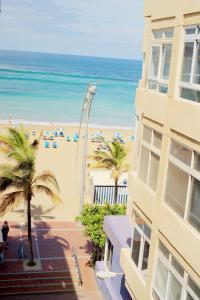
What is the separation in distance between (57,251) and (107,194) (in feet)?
21.1

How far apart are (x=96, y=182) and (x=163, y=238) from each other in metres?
18.5

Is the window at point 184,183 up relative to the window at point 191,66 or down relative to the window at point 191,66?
down

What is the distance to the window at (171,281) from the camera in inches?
356

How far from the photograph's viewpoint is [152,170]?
11.4 meters

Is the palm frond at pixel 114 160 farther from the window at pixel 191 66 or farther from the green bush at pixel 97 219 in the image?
the window at pixel 191 66

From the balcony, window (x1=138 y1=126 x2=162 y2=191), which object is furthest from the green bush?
window (x1=138 y1=126 x2=162 y2=191)

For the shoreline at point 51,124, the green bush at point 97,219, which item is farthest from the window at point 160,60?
the shoreline at point 51,124

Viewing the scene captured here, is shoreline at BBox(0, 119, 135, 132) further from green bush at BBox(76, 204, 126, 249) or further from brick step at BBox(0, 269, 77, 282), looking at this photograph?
brick step at BBox(0, 269, 77, 282)

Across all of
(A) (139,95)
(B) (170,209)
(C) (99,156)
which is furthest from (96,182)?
(B) (170,209)

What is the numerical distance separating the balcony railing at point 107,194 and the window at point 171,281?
1755 centimetres

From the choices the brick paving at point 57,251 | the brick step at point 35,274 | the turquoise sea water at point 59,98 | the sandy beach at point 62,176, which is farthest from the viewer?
the turquoise sea water at point 59,98

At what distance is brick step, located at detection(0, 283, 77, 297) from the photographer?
19.4 meters

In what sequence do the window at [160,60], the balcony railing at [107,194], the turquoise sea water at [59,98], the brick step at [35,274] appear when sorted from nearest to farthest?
the window at [160,60], the brick step at [35,274], the balcony railing at [107,194], the turquoise sea water at [59,98]

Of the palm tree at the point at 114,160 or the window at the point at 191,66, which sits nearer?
the window at the point at 191,66
